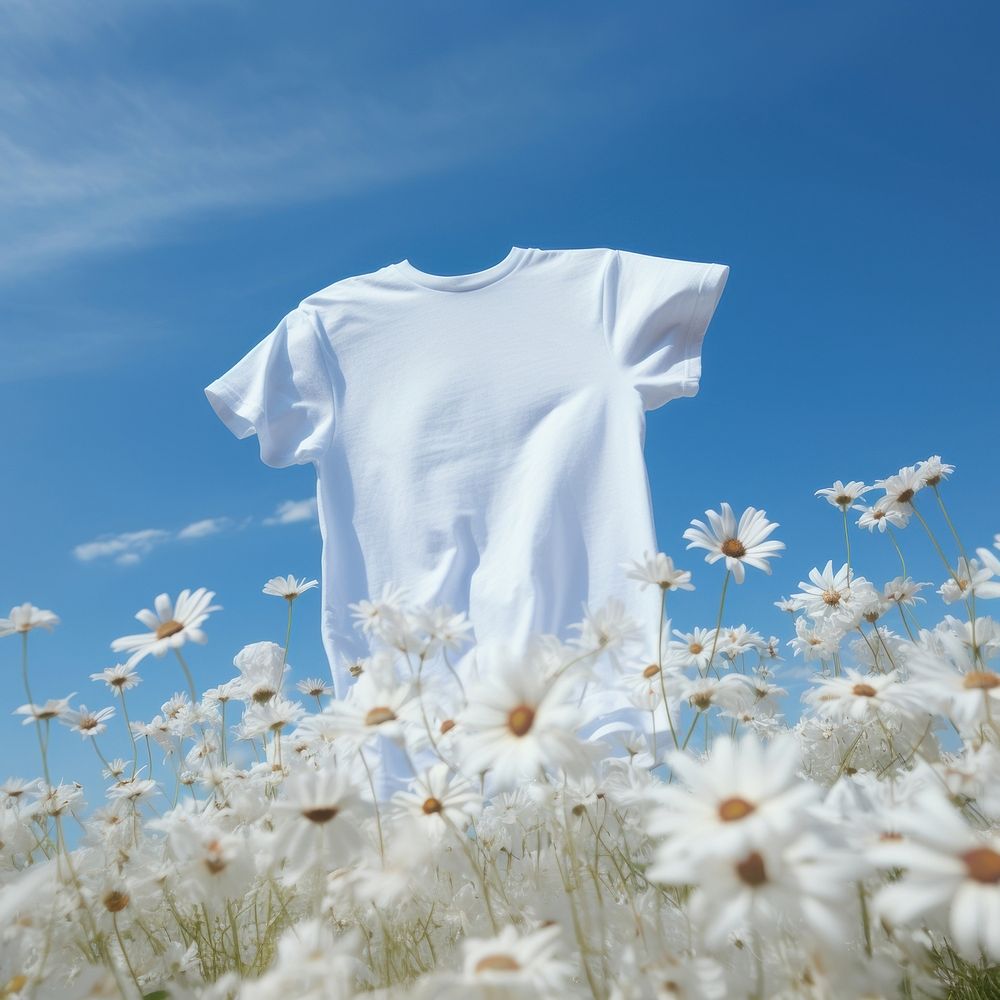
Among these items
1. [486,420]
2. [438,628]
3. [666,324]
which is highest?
[666,324]

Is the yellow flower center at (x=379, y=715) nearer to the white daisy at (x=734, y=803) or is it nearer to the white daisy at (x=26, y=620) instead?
the white daisy at (x=734, y=803)

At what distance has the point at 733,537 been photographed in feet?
5.92

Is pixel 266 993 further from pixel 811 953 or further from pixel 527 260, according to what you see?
Answer: pixel 527 260

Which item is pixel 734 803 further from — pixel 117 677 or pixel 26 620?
pixel 117 677

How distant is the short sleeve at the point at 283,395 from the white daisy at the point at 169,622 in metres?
2.05

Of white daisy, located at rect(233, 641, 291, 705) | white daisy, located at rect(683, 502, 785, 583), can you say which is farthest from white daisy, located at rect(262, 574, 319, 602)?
white daisy, located at rect(683, 502, 785, 583)

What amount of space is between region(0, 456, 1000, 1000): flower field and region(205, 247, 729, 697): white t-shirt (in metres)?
0.84

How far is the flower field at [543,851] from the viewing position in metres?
0.68

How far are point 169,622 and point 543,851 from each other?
0.87 m

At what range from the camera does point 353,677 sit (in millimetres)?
3111

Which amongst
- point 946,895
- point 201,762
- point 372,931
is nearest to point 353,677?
point 201,762

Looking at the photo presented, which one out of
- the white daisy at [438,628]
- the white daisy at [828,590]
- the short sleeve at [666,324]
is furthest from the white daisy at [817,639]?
the white daisy at [438,628]

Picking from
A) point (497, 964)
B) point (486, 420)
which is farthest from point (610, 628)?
point (486, 420)

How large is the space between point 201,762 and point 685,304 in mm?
2219
